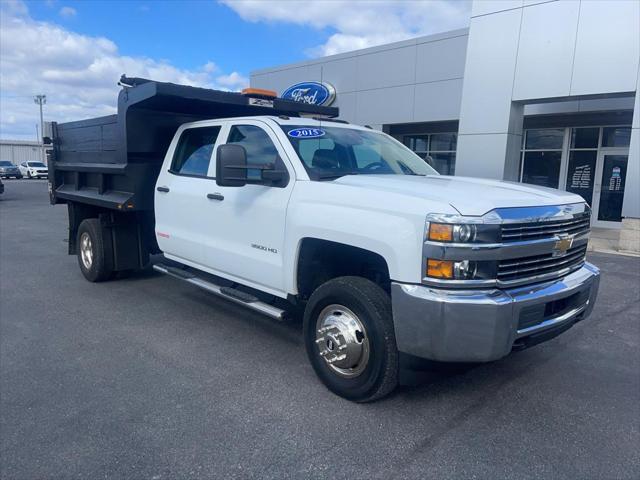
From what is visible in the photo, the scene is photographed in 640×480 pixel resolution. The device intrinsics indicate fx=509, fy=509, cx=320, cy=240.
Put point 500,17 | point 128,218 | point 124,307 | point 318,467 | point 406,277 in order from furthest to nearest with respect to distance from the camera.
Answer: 1. point 500,17
2. point 128,218
3. point 124,307
4. point 406,277
5. point 318,467

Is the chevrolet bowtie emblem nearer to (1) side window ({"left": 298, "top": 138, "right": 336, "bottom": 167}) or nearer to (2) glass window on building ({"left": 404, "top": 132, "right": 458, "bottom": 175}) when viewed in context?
(1) side window ({"left": 298, "top": 138, "right": 336, "bottom": 167})

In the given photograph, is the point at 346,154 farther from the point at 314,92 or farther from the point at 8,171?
the point at 8,171

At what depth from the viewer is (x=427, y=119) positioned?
652 inches

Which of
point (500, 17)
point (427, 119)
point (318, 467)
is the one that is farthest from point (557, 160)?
point (318, 467)

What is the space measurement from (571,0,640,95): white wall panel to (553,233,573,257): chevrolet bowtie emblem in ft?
29.3

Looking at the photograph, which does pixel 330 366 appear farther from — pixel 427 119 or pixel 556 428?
pixel 427 119

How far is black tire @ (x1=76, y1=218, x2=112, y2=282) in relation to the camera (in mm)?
6609

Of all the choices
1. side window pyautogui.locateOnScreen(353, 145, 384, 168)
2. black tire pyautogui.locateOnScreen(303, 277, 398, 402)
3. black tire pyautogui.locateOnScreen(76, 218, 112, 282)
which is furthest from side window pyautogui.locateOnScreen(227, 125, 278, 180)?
black tire pyautogui.locateOnScreen(76, 218, 112, 282)

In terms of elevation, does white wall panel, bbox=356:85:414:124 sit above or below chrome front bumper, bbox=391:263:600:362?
above

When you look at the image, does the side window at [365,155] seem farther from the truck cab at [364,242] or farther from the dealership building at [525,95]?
the dealership building at [525,95]

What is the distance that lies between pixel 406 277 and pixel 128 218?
466cm

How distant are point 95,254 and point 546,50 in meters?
10.3

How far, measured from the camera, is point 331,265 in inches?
158

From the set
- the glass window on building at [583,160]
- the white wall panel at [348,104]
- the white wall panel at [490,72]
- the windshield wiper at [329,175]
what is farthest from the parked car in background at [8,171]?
the windshield wiper at [329,175]
